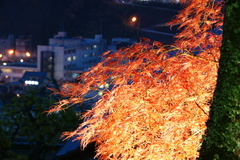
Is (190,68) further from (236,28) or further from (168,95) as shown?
(236,28)

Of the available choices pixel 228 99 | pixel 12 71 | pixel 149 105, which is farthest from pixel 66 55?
pixel 228 99

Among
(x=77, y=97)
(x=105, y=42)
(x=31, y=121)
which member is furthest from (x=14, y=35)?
(x=77, y=97)

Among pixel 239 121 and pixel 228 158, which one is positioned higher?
pixel 239 121

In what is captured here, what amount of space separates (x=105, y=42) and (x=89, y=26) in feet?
12.7

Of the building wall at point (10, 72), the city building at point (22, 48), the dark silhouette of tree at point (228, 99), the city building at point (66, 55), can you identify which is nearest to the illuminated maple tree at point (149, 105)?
the dark silhouette of tree at point (228, 99)

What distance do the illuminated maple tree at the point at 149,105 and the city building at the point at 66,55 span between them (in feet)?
67.6

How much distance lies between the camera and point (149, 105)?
3400 mm

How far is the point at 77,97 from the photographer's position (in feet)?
12.3

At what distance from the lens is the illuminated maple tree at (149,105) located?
3.29 meters

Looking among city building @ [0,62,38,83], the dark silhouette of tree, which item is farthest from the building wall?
the dark silhouette of tree

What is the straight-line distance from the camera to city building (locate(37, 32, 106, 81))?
83.1ft

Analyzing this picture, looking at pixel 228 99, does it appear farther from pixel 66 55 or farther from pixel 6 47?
pixel 6 47

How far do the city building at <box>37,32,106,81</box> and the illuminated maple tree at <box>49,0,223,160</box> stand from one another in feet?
67.6

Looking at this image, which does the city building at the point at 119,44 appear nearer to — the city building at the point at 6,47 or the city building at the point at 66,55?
the city building at the point at 66,55
